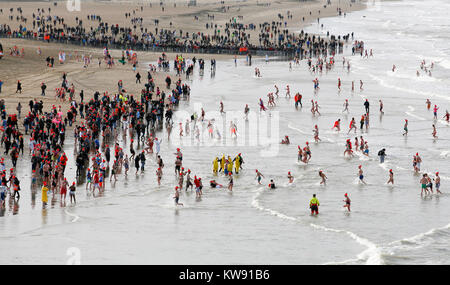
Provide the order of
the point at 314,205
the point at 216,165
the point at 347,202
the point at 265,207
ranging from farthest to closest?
the point at 216,165 < the point at 265,207 < the point at 347,202 < the point at 314,205

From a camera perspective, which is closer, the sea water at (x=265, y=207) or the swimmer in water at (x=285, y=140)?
the sea water at (x=265, y=207)

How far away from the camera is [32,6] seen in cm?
12075

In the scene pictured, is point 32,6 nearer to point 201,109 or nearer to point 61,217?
point 201,109

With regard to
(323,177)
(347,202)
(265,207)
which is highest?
(323,177)

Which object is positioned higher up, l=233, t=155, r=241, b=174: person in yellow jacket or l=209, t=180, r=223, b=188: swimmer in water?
l=233, t=155, r=241, b=174: person in yellow jacket

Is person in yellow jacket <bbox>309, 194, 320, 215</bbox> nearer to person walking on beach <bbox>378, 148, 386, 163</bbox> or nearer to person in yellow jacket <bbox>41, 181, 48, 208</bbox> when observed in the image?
person walking on beach <bbox>378, 148, 386, 163</bbox>

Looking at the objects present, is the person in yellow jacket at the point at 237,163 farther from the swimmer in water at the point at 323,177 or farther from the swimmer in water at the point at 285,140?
the swimmer in water at the point at 285,140

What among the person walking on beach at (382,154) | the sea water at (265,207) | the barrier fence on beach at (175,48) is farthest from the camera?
the barrier fence on beach at (175,48)

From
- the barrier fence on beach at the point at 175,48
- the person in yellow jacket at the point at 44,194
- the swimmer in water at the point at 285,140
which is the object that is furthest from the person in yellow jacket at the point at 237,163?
the barrier fence on beach at the point at 175,48

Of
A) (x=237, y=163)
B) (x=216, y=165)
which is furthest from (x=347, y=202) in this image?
(x=216, y=165)

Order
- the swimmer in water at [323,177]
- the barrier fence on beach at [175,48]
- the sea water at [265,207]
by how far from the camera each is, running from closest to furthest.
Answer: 1. the sea water at [265,207]
2. the swimmer in water at [323,177]
3. the barrier fence on beach at [175,48]

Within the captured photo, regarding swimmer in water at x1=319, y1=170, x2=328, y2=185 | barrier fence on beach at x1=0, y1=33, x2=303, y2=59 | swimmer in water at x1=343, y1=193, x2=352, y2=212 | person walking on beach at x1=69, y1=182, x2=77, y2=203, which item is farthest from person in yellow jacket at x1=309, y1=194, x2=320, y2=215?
barrier fence on beach at x1=0, y1=33, x2=303, y2=59

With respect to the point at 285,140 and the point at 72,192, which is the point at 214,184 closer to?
the point at 72,192

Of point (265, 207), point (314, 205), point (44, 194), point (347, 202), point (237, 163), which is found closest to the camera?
point (44, 194)
